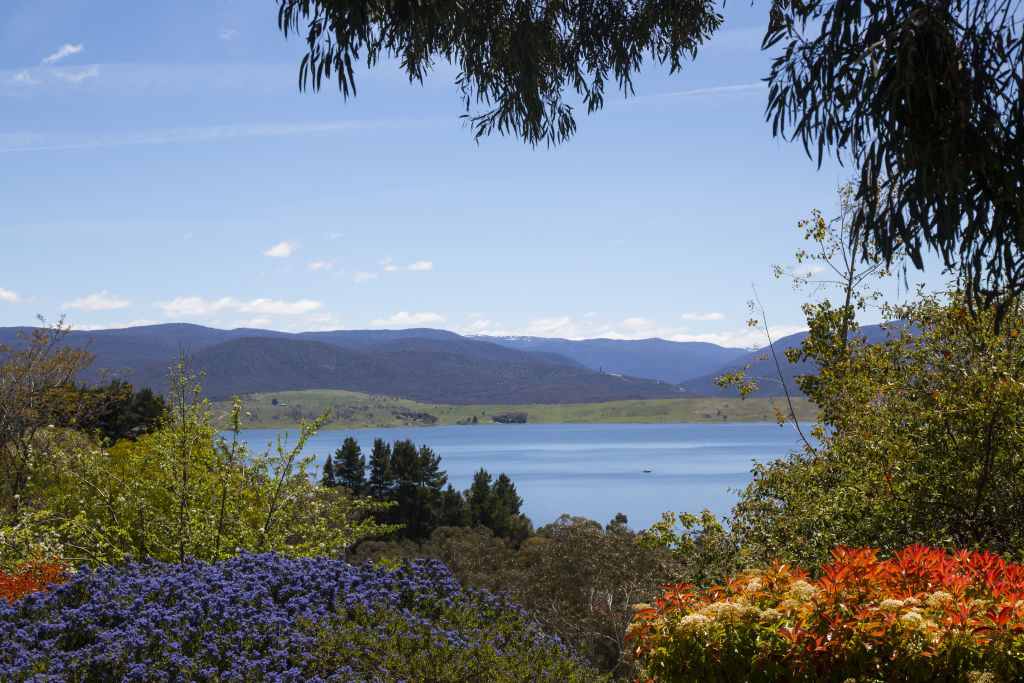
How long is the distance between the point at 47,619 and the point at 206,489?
4.28 metres

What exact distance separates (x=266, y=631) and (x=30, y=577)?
2690 mm

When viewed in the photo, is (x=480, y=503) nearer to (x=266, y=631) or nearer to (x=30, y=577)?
(x=30, y=577)

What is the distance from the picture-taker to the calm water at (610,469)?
52.7 meters

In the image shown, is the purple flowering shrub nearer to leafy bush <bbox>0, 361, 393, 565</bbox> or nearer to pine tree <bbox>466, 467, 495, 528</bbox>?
leafy bush <bbox>0, 361, 393, 565</bbox>

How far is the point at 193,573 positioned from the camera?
6.41 metres

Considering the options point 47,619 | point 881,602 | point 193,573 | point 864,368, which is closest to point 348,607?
point 193,573

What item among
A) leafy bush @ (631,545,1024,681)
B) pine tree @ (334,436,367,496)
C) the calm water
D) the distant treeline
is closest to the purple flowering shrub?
leafy bush @ (631,545,1024,681)

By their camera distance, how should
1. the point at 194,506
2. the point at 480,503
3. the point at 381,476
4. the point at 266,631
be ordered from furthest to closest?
the point at 381,476, the point at 480,503, the point at 194,506, the point at 266,631

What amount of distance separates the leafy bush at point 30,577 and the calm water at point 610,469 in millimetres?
6040

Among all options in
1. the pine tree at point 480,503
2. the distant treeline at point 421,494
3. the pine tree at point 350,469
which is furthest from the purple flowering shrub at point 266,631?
the pine tree at point 350,469

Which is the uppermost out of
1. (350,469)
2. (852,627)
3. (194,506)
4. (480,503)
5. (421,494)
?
(852,627)

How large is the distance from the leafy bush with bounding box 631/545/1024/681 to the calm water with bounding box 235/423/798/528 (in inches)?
413

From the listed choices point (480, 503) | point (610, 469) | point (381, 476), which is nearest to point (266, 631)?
point (480, 503)

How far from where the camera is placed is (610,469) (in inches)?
3282
